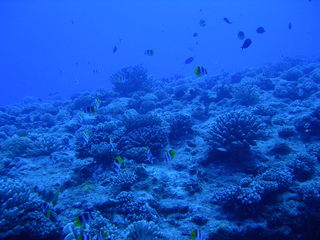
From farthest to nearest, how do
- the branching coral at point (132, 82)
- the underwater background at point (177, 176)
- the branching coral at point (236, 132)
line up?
the branching coral at point (132, 82) → the branching coral at point (236, 132) → the underwater background at point (177, 176)

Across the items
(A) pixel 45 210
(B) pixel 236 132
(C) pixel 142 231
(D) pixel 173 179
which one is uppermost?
(B) pixel 236 132

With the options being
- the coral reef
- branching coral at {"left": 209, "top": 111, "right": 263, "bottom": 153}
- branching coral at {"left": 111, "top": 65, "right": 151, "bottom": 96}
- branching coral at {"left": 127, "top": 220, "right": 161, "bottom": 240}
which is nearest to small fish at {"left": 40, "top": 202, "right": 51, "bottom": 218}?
the coral reef

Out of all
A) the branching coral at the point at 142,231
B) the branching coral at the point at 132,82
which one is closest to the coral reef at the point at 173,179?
the branching coral at the point at 142,231

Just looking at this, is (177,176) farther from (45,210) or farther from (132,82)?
(132,82)

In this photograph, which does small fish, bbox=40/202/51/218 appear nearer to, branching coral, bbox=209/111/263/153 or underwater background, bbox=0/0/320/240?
underwater background, bbox=0/0/320/240

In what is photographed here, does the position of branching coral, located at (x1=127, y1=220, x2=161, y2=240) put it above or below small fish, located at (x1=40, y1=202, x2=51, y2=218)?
below

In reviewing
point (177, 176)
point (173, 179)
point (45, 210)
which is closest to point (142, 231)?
point (45, 210)

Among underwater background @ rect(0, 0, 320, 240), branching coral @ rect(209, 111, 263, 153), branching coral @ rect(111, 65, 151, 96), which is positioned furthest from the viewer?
branching coral @ rect(111, 65, 151, 96)

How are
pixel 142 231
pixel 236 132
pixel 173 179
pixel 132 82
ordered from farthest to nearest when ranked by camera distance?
→ 1. pixel 132 82
2. pixel 236 132
3. pixel 173 179
4. pixel 142 231

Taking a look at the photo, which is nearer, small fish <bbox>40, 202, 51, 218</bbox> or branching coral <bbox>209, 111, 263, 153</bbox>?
small fish <bbox>40, 202, 51, 218</bbox>

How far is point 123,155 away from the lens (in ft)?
27.0

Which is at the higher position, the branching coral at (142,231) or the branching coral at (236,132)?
the branching coral at (236,132)

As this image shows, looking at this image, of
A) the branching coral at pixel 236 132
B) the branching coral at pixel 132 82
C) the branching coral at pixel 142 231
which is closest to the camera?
the branching coral at pixel 142 231

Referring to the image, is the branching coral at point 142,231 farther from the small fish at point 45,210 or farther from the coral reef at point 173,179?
the small fish at point 45,210
